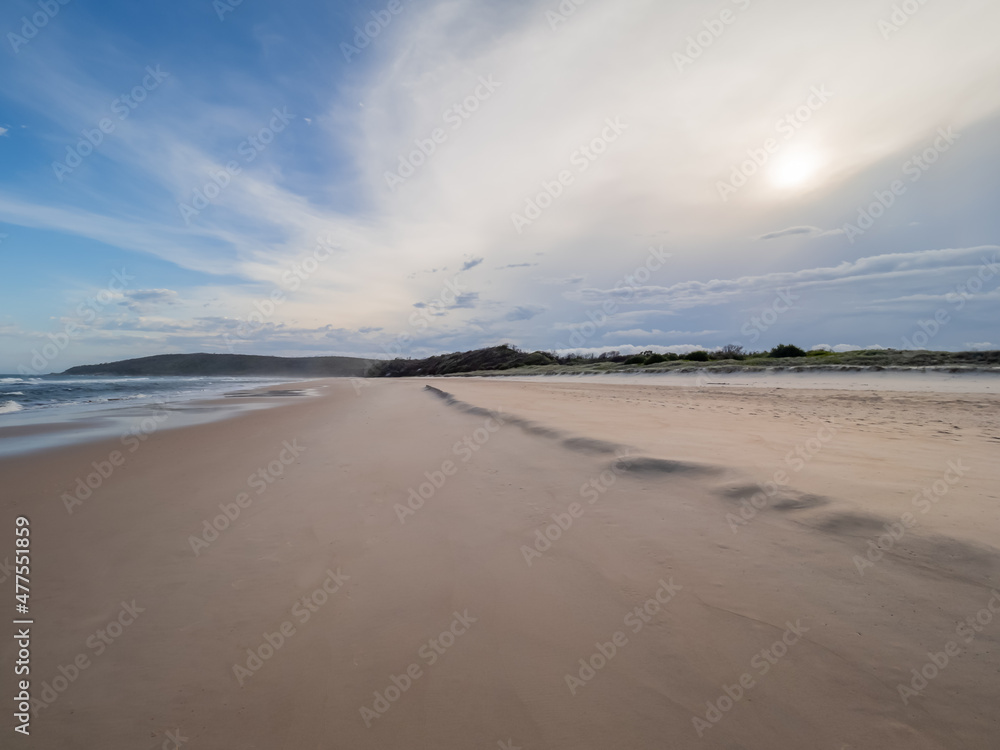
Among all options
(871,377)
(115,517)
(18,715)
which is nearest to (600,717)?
(18,715)

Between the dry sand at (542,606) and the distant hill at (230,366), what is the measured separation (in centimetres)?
8693

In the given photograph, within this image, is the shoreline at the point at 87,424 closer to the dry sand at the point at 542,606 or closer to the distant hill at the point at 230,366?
the dry sand at the point at 542,606

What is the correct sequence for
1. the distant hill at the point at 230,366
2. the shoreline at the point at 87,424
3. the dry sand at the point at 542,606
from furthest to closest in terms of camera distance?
the distant hill at the point at 230,366 < the shoreline at the point at 87,424 < the dry sand at the point at 542,606

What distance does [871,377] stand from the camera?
15234 mm

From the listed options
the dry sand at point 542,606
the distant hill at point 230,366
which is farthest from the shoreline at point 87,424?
the distant hill at point 230,366

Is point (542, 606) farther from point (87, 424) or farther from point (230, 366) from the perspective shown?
point (230, 366)

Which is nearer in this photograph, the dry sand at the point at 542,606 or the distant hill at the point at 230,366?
the dry sand at the point at 542,606

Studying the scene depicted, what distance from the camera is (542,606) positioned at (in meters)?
2.55

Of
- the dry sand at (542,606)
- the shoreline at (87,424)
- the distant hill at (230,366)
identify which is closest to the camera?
the dry sand at (542,606)

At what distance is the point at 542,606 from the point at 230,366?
108680 mm

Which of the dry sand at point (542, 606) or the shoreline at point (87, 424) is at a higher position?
the shoreline at point (87, 424)

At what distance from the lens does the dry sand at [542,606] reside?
1.76 metres

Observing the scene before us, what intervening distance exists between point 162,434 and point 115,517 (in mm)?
5522

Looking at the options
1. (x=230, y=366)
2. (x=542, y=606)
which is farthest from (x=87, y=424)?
(x=230, y=366)
